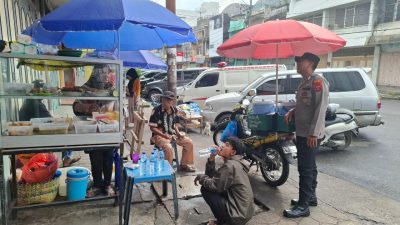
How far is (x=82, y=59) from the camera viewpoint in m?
3.09

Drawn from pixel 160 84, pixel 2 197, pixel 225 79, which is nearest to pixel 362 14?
pixel 160 84

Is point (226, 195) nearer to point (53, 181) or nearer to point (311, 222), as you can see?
Answer: point (311, 222)

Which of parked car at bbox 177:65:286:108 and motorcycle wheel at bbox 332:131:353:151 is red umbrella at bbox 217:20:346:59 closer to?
motorcycle wheel at bbox 332:131:353:151

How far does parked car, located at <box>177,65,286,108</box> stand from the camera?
10.4 meters

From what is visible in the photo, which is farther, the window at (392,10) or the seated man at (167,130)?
the window at (392,10)

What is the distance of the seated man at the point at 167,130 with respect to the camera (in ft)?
15.2

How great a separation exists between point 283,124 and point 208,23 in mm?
38639

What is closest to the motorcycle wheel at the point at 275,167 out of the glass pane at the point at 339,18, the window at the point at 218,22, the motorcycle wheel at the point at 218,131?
the motorcycle wheel at the point at 218,131

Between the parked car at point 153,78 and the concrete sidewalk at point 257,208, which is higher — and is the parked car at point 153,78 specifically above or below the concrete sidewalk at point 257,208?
above

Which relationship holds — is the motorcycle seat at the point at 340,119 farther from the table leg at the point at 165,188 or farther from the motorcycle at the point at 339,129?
the table leg at the point at 165,188

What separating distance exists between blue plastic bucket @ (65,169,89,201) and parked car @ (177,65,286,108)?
6.99 m

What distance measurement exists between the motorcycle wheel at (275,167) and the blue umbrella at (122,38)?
211cm

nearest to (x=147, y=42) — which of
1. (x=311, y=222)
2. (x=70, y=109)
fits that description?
(x=70, y=109)

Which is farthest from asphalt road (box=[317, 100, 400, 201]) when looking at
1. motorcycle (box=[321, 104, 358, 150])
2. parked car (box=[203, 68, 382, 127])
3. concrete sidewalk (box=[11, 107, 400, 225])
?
parked car (box=[203, 68, 382, 127])
